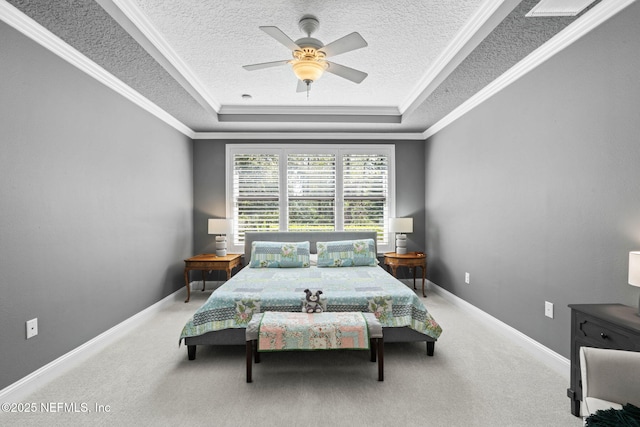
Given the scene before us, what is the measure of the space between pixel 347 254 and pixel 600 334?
288 cm

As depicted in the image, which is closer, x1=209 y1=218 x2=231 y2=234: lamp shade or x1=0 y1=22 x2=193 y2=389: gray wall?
x1=0 y1=22 x2=193 y2=389: gray wall

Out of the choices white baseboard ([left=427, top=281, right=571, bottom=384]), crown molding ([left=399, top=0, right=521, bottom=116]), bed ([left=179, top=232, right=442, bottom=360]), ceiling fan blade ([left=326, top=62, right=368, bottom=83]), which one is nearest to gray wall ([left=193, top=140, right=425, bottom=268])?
crown molding ([left=399, top=0, right=521, bottom=116])

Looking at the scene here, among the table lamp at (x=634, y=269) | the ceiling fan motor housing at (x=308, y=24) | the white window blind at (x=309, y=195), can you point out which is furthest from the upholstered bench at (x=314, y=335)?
the white window blind at (x=309, y=195)

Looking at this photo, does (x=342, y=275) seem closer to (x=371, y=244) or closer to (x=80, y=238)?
(x=371, y=244)

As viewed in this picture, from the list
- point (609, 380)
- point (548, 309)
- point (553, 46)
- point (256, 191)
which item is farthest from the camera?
point (256, 191)

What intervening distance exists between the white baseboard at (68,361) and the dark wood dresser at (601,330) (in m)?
3.73

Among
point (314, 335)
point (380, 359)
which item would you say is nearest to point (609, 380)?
point (380, 359)

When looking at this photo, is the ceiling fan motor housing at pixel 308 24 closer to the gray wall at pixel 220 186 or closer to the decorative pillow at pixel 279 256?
the decorative pillow at pixel 279 256

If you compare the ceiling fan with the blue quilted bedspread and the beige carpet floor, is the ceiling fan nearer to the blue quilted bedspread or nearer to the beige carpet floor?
the blue quilted bedspread

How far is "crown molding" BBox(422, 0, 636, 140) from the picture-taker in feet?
7.09

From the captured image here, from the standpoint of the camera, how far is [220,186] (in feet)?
18.3

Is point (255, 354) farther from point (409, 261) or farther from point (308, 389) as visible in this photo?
point (409, 261)

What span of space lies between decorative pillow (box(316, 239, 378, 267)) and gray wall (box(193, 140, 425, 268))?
1.44m

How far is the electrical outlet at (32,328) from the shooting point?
7.63ft
